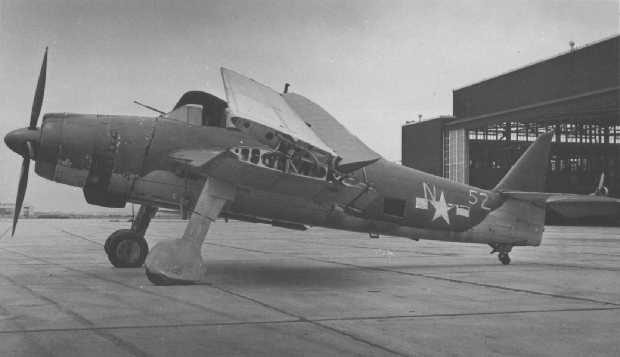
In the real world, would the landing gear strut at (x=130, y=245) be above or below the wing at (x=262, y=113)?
below

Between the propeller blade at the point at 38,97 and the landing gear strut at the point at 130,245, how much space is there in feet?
9.43

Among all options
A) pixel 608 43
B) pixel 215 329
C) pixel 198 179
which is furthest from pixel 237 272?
pixel 608 43

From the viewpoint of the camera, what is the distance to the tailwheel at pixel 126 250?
475 inches

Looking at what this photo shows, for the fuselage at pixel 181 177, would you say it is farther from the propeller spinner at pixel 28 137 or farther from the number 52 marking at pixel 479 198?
the number 52 marking at pixel 479 198

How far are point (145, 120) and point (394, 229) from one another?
5.20 metres

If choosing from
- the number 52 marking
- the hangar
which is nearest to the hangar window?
the number 52 marking

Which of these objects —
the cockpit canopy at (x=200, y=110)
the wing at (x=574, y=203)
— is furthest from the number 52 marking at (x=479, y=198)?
the cockpit canopy at (x=200, y=110)

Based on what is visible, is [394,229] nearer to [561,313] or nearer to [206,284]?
[206,284]

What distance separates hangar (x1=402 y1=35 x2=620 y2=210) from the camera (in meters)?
37.3

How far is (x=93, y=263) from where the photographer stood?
13297mm

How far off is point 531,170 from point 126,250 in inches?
373

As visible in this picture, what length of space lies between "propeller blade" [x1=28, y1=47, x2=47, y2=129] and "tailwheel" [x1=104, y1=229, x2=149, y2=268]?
2.95 metres

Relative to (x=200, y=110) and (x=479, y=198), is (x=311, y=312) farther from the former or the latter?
(x=479, y=198)

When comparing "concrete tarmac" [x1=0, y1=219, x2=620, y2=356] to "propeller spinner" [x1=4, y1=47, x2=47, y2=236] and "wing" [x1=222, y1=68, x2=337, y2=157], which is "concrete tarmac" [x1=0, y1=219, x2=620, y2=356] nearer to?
"propeller spinner" [x1=4, y1=47, x2=47, y2=236]
